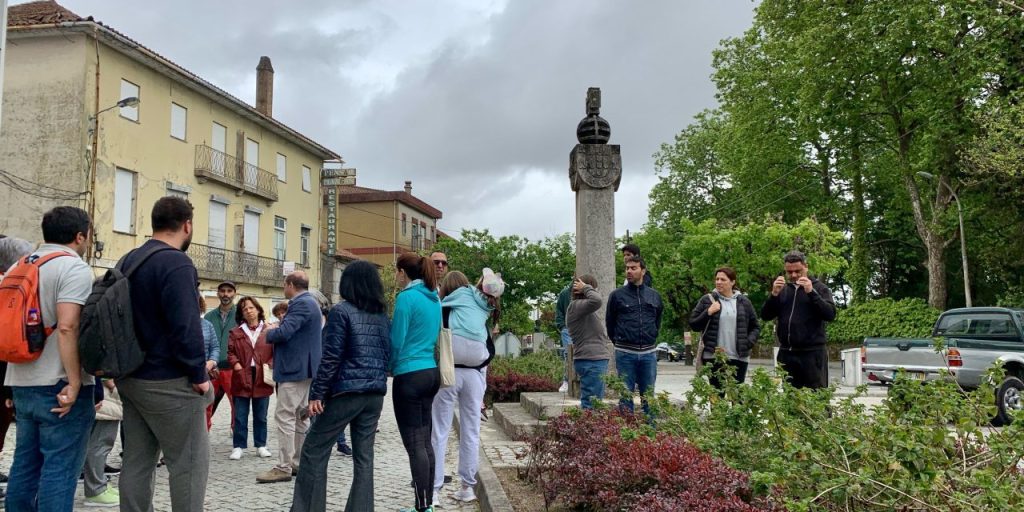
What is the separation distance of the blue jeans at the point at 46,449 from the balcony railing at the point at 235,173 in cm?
2685

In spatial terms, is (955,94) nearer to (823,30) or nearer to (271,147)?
(823,30)

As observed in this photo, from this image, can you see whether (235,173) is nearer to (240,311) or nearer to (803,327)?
(240,311)

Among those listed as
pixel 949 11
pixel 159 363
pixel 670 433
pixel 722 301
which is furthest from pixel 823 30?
pixel 159 363

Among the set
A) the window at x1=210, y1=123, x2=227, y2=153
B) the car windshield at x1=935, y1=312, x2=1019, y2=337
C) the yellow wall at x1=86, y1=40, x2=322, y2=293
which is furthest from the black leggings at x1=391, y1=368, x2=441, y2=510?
the window at x1=210, y1=123, x2=227, y2=153

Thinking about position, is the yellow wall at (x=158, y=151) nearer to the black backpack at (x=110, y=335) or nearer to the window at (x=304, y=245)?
the window at (x=304, y=245)

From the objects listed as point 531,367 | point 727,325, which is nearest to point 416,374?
point 727,325

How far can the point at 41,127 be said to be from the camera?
24500 mm

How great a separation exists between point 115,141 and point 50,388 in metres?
23.6

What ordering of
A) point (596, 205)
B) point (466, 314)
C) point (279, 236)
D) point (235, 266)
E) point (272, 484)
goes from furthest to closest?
point (279, 236) < point (235, 266) < point (596, 205) < point (272, 484) < point (466, 314)

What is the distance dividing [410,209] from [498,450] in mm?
47225

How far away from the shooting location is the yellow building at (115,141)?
24188 mm

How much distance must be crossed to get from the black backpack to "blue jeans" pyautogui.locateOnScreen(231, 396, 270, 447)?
15.3ft

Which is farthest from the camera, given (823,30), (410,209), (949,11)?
(410,209)

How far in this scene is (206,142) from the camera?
30406mm
